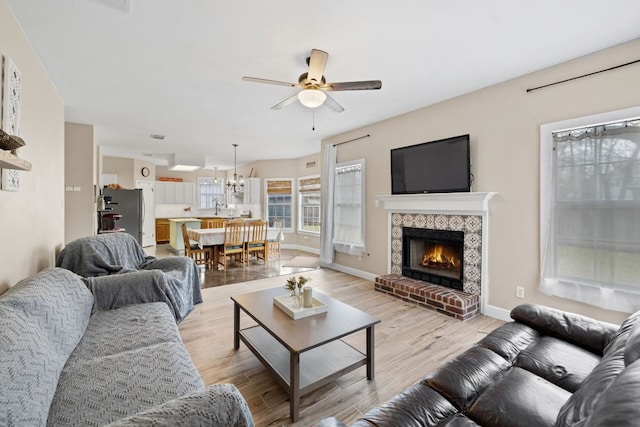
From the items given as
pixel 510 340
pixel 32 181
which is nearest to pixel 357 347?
pixel 510 340

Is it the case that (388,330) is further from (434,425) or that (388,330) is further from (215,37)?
(215,37)

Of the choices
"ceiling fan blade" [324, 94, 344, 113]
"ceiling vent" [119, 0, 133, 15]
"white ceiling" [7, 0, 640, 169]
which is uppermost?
"white ceiling" [7, 0, 640, 169]

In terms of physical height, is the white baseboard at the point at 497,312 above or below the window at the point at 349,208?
below

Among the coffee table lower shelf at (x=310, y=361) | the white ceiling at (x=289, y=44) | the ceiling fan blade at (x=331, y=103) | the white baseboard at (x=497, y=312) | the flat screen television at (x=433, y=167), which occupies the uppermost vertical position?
the white ceiling at (x=289, y=44)

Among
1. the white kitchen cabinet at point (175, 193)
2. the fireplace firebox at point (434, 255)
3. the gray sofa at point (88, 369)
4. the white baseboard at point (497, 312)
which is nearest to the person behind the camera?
the gray sofa at point (88, 369)

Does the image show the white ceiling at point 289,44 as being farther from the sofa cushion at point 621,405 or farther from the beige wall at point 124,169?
the beige wall at point 124,169

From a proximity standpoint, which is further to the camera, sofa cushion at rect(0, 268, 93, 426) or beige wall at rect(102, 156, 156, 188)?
beige wall at rect(102, 156, 156, 188)

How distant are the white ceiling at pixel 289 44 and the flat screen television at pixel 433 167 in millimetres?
594

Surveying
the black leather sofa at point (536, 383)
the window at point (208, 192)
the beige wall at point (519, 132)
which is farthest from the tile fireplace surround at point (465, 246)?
the window at point (208, 192)

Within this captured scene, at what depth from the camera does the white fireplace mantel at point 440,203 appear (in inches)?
127

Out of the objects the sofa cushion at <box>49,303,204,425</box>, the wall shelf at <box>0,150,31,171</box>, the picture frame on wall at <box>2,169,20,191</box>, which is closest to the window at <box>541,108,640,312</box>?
the sofa cushion at <box>49,303,204,425</box>

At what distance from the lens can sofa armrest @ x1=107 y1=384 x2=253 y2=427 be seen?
33.3 inches

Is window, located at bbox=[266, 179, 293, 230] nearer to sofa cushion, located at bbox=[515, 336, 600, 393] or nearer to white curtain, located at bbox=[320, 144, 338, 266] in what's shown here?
white curtain, located at bbox=[320, 144, 338, 266]

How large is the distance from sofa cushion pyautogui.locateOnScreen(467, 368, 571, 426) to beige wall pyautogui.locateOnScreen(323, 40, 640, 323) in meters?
1.99
